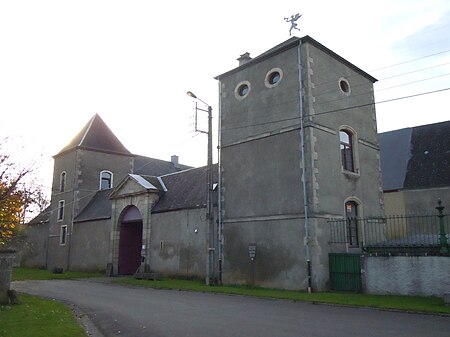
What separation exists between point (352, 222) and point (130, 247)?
15.5m

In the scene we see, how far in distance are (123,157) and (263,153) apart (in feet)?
69.0

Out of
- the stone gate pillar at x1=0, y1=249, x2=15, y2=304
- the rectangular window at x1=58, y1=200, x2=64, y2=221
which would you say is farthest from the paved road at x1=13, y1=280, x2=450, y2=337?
the rectangular window at x1=58, y1=200, x2=64, y2=221

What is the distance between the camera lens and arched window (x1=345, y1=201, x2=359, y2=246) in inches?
722

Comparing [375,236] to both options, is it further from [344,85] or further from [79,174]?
[79,174]

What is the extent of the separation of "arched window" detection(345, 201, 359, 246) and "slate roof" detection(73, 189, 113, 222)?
17173 millimetres

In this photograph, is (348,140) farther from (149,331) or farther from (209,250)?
(149,331)

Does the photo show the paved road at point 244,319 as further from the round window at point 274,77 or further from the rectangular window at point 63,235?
the rectangular window at point 63,235

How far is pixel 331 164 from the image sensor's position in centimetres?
1814

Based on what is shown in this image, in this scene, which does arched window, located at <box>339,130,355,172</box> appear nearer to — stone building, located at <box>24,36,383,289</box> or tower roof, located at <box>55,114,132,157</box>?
stone building, located at <box>24,36,383,289</box>

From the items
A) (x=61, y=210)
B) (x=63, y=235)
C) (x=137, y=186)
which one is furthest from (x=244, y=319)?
(x=61, y=210)

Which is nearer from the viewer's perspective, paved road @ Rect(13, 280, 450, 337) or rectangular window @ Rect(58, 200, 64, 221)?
paved road @ Rect(13, 280, 450, 337)

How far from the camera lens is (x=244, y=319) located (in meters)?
10.3

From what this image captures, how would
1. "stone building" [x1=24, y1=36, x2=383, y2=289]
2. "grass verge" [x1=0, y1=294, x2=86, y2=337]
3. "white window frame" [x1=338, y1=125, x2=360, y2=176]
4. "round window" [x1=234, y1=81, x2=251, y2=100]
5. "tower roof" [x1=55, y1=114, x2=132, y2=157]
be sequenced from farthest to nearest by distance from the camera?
"tower roof" [x1=55, y1=114, x2=132, y2=157]
"round window" [x1=234, y1=81, x2=251, y2=100]
"white window frame" [x1=338, y1=125, x2=360, y2=176]
"stone building" [x1=24, y1=36, x2=383, y2=289]
"grass verge" [x1=0, y1=294, x2=86, y2=337]

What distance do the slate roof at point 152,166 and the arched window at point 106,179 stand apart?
3.70 meters
